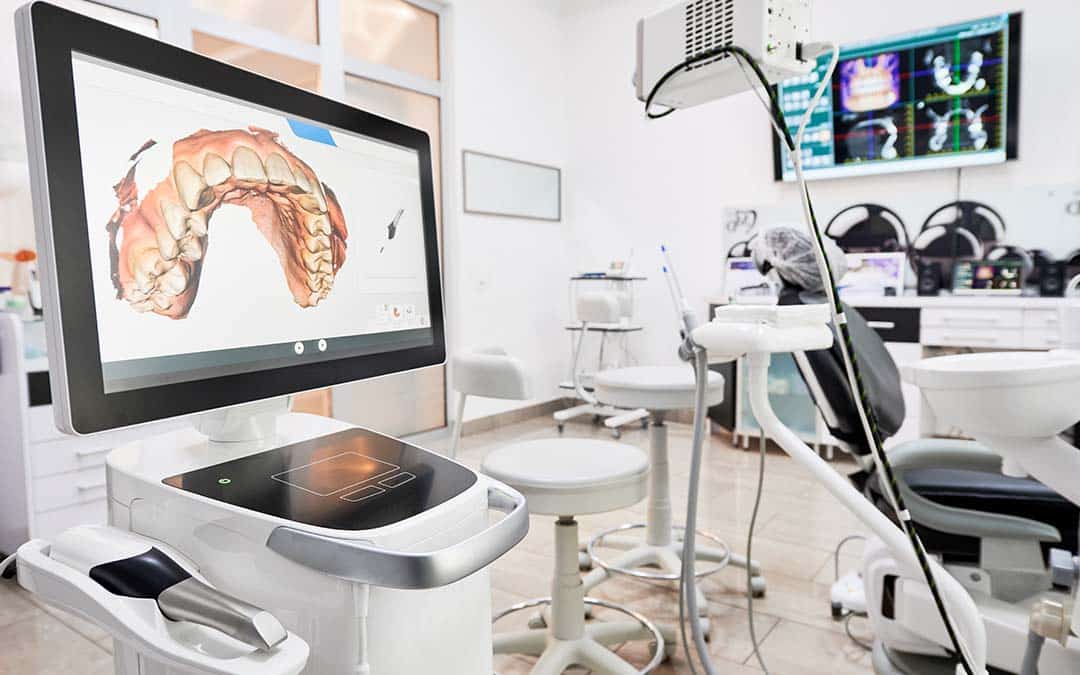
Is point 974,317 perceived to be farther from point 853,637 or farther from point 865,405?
point 865,405

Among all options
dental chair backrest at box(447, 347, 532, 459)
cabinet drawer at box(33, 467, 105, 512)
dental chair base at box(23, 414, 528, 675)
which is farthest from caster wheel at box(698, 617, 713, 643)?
cabinet drawer at box(33, 467, 105, 512)

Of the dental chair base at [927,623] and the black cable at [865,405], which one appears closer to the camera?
the black cable at [865,405]

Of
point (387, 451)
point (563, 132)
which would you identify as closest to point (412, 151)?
point (387, 451)

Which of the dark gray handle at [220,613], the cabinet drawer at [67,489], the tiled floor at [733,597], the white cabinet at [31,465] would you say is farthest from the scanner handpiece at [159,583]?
the cabinet drawer at [67,489]

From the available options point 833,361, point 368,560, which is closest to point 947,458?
point 833,361

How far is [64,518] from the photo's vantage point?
2445 mm

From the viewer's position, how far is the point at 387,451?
89 centimetres

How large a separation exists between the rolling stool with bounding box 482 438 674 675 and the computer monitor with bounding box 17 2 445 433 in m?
0.56

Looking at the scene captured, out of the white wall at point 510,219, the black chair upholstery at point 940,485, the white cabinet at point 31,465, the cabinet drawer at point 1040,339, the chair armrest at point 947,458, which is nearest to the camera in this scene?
the black chair upholstery at point 940,485

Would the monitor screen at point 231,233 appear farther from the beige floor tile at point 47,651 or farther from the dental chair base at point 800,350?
the beige floor tile at point 47,651

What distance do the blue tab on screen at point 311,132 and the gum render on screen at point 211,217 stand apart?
4 centimetres

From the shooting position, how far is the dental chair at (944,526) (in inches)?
57.6

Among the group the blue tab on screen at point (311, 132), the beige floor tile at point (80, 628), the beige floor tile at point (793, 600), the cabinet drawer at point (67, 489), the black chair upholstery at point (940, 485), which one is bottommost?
the beige floor tile at point (793, 600)

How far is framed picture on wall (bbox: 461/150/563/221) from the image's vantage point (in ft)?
15.1
